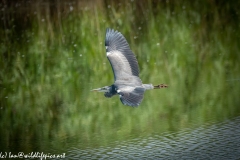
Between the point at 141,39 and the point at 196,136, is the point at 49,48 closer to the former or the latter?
the point at 141,39

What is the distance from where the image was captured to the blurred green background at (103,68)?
9281mm

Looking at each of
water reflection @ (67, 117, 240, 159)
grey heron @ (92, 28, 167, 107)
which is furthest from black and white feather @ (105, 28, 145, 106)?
water reflection @ (67, 117, 240, 159)

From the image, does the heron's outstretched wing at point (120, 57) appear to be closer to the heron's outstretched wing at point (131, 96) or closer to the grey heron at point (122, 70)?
the grey heron at point (122, 70)

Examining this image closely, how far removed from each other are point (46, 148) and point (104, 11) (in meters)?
8.42

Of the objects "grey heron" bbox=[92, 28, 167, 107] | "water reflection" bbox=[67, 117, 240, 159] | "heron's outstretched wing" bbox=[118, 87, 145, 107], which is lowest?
"water reflection" bbox=[67, 117, 240, 159]

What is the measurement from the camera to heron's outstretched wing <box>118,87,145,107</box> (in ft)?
23.6

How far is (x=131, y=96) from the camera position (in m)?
7.42

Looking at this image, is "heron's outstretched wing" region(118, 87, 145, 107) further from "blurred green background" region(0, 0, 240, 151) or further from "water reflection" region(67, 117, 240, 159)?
"blurred green background" region(0, 0, 240, 151)

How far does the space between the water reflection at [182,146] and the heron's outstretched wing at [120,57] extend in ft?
3.11

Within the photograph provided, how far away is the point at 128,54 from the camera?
8.75 meters

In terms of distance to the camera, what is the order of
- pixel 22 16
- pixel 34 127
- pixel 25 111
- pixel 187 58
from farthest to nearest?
pixel 22 16, pixel 187 58, pixel 25 111, pixel 34 127

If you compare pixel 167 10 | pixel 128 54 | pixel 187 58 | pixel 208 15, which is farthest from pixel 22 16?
pixel 128 54

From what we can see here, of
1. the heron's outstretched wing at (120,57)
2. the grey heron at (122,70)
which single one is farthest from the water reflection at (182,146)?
the heron's outstretched wing at (120,57)

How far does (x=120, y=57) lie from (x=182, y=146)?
1.59 m
